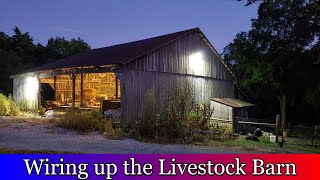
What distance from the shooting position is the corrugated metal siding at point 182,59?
19422mm

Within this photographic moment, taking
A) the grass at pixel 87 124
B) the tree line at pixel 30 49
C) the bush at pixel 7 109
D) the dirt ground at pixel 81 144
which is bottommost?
the dirt ground at pixel 81 144

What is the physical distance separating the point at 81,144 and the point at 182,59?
10.9 meters

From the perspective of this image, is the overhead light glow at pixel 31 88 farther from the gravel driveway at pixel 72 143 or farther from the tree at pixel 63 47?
the tree at pixel 63 47

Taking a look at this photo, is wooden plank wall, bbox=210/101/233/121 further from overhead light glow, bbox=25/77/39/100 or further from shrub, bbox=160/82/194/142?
overhead light glow, bbox=25/77/39/100

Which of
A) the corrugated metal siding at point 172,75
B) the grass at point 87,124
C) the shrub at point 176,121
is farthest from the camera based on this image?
the corrugated metal siding at point 172,75

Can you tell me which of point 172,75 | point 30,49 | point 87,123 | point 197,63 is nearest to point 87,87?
point 197,63

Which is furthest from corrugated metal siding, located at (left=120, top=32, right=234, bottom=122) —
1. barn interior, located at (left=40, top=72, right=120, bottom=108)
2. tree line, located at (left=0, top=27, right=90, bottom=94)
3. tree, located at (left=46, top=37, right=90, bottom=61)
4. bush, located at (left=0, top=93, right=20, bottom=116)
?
tree, located at (left=46, top=37, right=90, bottom=61)

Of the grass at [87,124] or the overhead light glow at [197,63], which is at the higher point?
the overhead light glow at [197,63]

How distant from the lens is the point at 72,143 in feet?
41.9

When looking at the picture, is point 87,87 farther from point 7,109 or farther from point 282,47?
point 282,47

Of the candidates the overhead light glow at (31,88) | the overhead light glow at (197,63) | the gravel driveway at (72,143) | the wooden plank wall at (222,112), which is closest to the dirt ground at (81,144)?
the gravel driveway at (72,143)

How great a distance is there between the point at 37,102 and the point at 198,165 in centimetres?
2082

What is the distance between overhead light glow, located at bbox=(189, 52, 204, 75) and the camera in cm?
2263

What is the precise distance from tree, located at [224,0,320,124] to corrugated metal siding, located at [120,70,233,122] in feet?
14.7
